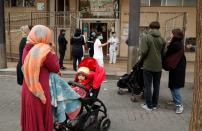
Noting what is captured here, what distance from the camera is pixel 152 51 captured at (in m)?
7.45

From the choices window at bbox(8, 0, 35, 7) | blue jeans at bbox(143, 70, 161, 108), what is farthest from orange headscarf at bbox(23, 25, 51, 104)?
window at bbox(8, 0, 35, 7)

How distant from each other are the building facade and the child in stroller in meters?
11.4

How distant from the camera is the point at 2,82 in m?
10.9

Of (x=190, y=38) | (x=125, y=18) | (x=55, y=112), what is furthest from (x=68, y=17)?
(x=55, y=112)

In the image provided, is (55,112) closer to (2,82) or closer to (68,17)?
(2,82)

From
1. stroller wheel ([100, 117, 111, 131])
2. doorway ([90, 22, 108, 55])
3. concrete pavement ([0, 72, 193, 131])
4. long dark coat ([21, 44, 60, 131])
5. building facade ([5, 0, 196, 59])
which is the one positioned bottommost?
concrete pavement ([0, 72, 193, 131])

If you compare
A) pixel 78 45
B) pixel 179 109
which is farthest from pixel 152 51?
pixel 78 45

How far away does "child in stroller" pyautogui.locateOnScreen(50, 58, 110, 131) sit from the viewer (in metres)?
5.24

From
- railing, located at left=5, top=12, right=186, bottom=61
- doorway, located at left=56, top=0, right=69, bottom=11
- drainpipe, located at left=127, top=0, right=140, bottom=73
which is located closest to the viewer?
drainpipe, located at left=127, top=0, right=140, bottom=73

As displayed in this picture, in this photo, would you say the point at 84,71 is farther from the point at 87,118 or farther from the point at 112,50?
the point at 112,50

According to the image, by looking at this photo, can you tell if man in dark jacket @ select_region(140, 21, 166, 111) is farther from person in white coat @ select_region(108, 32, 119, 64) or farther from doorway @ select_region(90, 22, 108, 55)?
doorway @ select_region(90, 22, 108, 55)

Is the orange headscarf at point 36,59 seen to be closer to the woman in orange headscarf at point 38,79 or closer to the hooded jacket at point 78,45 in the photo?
the woman in orange headscarf at point 38,79

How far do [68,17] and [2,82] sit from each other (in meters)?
7.18

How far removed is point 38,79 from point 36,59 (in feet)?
0.82
